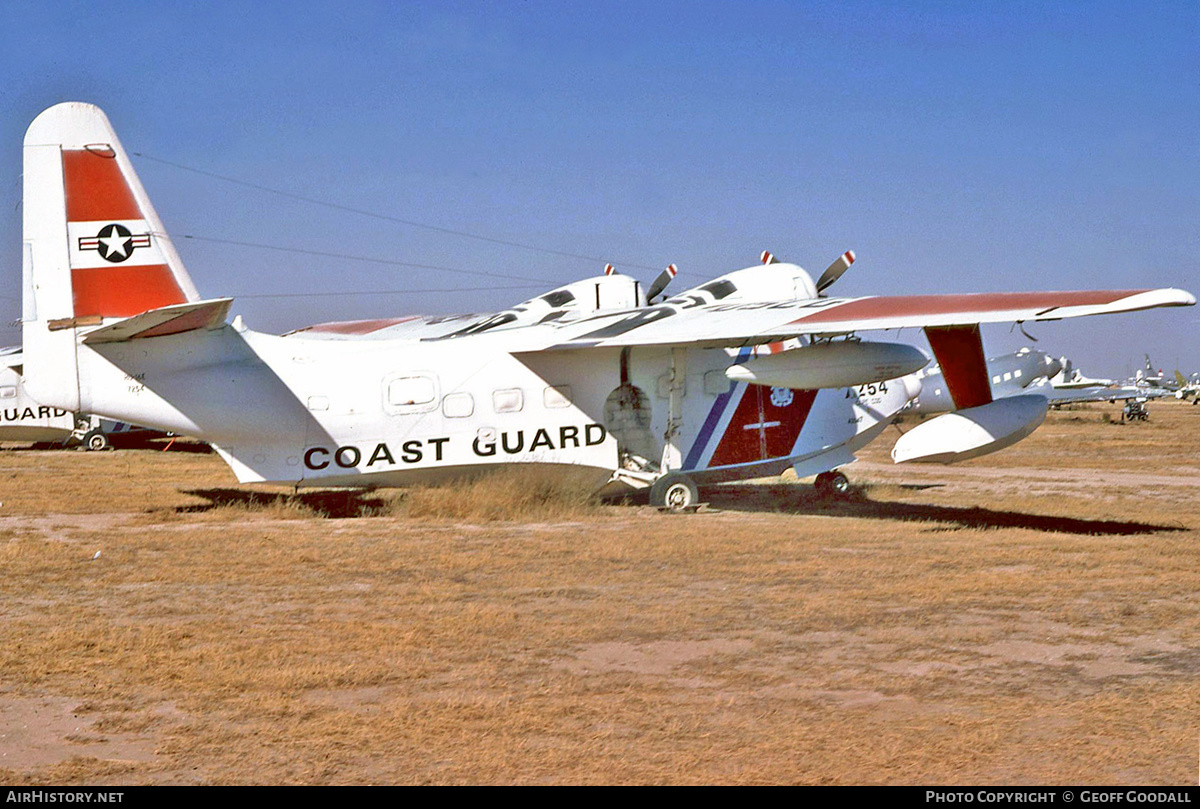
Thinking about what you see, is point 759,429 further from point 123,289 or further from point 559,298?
point 123,289

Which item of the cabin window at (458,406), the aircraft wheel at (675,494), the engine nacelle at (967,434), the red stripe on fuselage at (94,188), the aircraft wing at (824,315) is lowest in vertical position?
the aircraft wheel at (675,494)

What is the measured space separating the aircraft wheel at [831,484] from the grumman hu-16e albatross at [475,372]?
1.96 m

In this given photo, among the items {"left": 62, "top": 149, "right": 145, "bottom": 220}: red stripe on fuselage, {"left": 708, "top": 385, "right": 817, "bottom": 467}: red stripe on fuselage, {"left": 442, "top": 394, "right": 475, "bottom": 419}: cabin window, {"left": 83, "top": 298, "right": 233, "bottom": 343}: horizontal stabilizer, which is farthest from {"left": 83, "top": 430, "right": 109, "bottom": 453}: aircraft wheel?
{"left": 708, "top": 385, "right": 817, "bottom": 467}: red stripe on fuselage

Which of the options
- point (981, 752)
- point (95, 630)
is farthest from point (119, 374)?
point (981, 752)

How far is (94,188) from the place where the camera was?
17.1m

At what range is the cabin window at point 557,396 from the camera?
18.9 m

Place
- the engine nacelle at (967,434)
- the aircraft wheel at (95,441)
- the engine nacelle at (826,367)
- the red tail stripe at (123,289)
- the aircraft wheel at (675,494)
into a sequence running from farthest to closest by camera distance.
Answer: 1. the aircraft wheel at (95,441)
2. the aircraft wheel at (675,494)
3. the engine nacelle at (826,367)
4. the engine nacelle at (967,434)
5. the red tail stripe at (123,289)

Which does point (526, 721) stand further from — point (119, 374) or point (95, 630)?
point (119, 374)

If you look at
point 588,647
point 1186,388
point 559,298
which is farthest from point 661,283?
point 1186,388

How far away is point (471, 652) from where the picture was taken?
9227 millimetres

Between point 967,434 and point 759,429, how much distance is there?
3819 mm

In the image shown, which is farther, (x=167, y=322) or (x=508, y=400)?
(x=508, y=400)

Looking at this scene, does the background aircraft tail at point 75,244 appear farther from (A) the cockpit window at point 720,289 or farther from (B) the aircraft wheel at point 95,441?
(B) the aircraft wheel at point 95,441

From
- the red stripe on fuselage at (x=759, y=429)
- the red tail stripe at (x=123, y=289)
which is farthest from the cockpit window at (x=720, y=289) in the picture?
the red tail stripe at (x=123, y=289)
